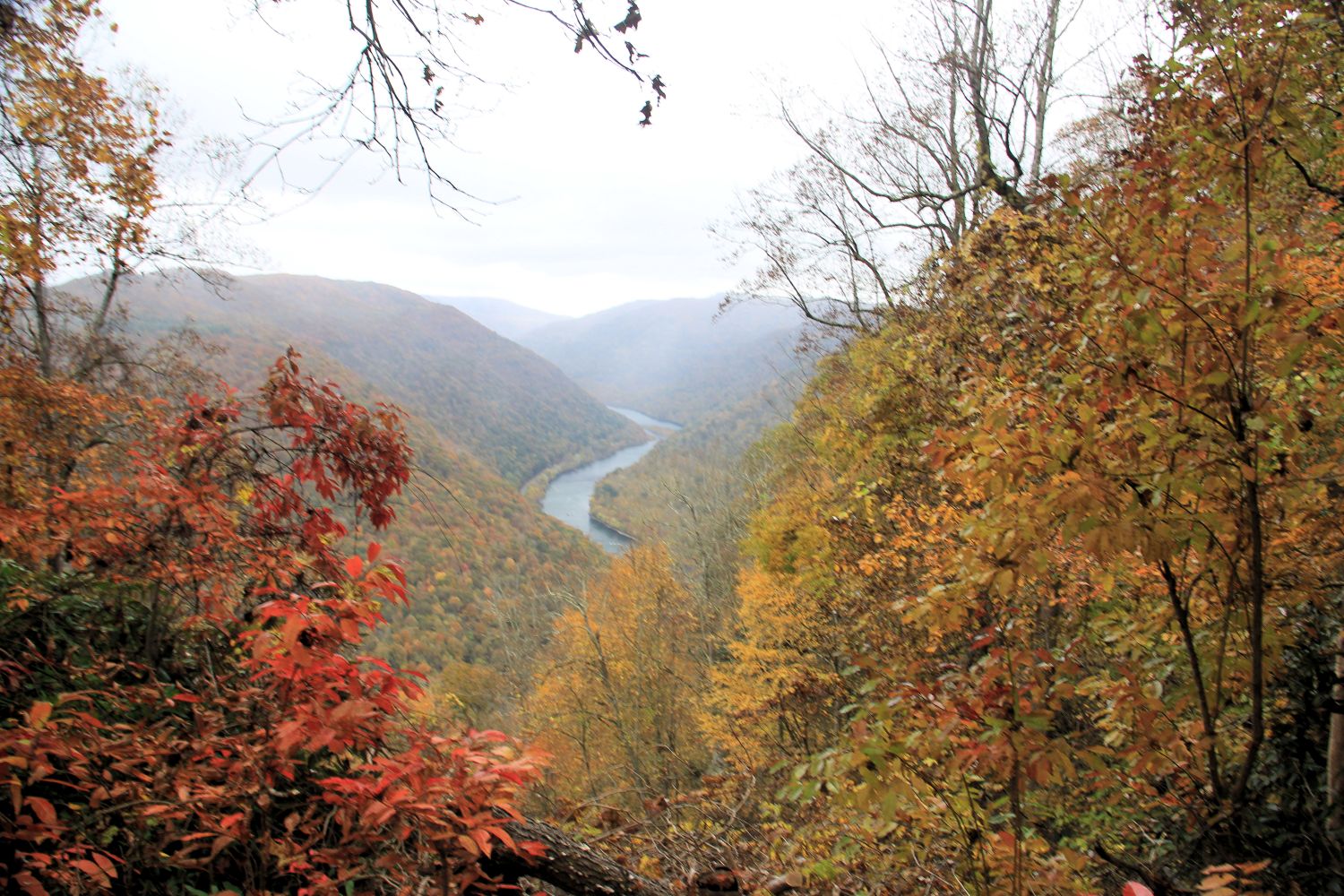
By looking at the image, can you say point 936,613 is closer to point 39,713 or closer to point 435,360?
point 39,713

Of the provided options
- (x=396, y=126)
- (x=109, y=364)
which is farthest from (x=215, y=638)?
(x=109, y=364)

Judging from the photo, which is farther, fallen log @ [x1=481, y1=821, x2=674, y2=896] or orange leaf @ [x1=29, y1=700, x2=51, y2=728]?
fallen log @ [x1=481, y1=821, x2=674, y2=896]

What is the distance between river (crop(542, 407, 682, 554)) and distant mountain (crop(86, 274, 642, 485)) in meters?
2.97

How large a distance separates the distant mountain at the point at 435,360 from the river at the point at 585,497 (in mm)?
2967

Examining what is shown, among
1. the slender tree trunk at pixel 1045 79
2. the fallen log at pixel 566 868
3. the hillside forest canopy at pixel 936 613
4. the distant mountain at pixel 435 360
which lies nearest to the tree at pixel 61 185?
the hillside forest canopy at pixel 936 613

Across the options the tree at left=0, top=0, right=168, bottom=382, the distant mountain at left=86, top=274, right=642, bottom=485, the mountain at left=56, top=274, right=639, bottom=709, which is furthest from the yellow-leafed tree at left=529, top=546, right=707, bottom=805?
the distant mountain at left=86, top=274, right=642, bottom=485

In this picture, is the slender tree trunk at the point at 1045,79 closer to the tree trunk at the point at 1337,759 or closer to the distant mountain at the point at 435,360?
the tree trunk at the point at 1337,759

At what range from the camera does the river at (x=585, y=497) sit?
70688mm

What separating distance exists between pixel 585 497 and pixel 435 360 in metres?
43.7

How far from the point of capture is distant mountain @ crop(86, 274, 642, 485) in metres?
84.5

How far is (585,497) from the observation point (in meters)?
88.0

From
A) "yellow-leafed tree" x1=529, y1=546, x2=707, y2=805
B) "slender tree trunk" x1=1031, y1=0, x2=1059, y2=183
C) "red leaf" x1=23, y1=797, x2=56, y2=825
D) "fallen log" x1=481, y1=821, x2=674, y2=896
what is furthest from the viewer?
"yellow-leafed tree" x1=529, y1=546, x2=707, y2=805

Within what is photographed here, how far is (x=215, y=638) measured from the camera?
3.49 m

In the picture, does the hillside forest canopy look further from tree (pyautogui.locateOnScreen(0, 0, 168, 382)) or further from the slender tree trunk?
the slender tree trunk
